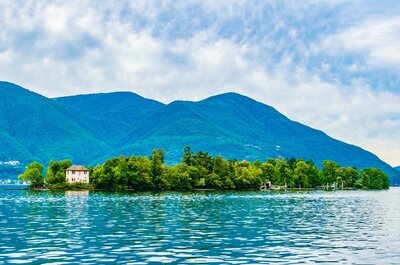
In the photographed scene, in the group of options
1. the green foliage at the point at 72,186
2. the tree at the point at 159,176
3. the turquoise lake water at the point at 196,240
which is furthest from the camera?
the tree at the point at 159,176

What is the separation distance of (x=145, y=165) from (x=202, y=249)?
508ft

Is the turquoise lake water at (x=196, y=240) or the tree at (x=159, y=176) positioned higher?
the tree at (x=159, y=176)

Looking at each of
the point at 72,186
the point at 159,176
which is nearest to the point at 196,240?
the point at 159,176

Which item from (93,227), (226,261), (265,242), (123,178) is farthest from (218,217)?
(123,178)

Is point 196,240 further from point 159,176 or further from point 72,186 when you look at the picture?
point 72,186

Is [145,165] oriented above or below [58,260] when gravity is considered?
above

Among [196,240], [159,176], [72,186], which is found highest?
[159,176]

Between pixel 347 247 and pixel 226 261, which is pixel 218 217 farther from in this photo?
pixel 226 261

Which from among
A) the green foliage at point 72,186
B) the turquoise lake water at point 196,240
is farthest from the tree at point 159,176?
the turquoise lake water at point 196,240

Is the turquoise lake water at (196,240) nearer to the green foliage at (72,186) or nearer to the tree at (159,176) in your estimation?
the tree at (159,176)

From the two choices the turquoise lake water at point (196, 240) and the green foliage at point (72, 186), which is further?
the green foliage at point (72, 186)

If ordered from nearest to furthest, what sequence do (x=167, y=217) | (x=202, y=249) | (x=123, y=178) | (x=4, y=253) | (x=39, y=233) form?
(x=4, y=253), (x=202, y=249), (x=39, y=233), (x=167, y=217), (x=123, y=178)

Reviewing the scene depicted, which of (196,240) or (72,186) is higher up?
(72,186)

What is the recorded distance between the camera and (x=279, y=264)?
32125 millimetres
